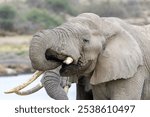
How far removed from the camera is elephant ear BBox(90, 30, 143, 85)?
3061mm

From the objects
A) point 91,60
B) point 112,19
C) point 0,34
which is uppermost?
point 0,34

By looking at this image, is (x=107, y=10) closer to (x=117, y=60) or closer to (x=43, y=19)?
(x=43, y=19)

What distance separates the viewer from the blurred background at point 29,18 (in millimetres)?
14706

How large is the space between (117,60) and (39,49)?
53cm

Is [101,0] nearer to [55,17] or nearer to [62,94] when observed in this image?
[55,17]

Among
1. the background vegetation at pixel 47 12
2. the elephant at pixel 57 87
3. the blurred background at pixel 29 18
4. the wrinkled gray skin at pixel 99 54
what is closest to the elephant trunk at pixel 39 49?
the wrinkled gray skin at pixel 99 54

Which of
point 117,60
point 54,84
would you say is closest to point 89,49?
point 117,60

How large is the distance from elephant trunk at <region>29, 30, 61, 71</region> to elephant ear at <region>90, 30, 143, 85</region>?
0.38m

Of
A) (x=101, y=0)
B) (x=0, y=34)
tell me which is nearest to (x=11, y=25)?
(x=0, y=34)

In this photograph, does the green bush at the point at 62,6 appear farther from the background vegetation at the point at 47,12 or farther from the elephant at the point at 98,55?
the elephant at the point at 98,55

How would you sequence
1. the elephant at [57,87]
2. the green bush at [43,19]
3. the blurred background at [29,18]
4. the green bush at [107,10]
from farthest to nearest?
the green bush at [107,10] → the green bush at [43,19] → the blurred background at [29,18] → the elephant at [57,87]

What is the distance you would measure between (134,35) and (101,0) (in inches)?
1030

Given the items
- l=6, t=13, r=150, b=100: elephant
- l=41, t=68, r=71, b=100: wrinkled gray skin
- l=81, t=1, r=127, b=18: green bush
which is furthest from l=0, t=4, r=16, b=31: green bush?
l=6, t=13, r=150, b=100: elephant

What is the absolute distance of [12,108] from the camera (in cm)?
273
